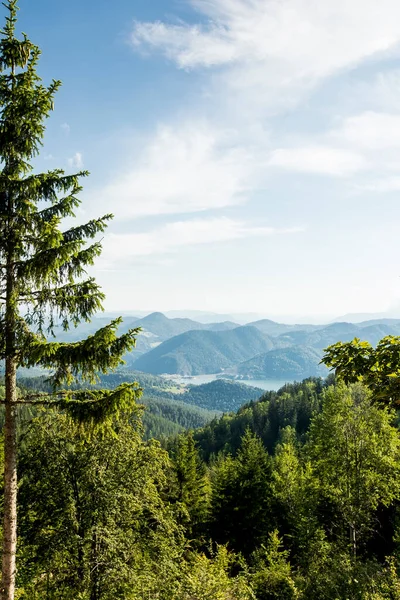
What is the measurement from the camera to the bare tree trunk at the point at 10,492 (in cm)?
866

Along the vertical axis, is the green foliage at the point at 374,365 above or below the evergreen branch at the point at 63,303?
below

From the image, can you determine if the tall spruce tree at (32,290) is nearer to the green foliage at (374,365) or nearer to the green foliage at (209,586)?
the green foliage at (374,365)

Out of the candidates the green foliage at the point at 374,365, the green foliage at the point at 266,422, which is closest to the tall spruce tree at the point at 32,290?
the green foliage at the point at 374,365

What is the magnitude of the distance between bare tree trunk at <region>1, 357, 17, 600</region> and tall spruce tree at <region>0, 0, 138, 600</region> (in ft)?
0.07

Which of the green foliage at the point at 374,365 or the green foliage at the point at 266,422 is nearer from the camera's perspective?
the green foliage at the point at 374,365

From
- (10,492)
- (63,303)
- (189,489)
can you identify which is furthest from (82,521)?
(189,489)

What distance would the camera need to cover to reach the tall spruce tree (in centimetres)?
830

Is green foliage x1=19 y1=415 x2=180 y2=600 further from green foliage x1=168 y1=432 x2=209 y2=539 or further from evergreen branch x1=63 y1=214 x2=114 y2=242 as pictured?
green foliage x1=168 y1=432 x2=209 y2=539

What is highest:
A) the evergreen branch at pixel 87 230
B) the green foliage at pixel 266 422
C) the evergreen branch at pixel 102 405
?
the evergreen branch at pixel 87 230

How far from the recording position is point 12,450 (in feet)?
29.7

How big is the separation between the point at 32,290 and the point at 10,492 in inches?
191

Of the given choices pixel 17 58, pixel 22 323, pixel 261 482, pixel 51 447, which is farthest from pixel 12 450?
pixel 261 482

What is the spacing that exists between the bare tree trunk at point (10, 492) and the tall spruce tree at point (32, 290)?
0.9 inches

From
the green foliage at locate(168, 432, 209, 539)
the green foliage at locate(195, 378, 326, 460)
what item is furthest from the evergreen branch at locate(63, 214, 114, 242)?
the green foliage at locate(195, 378, 326, 460)
